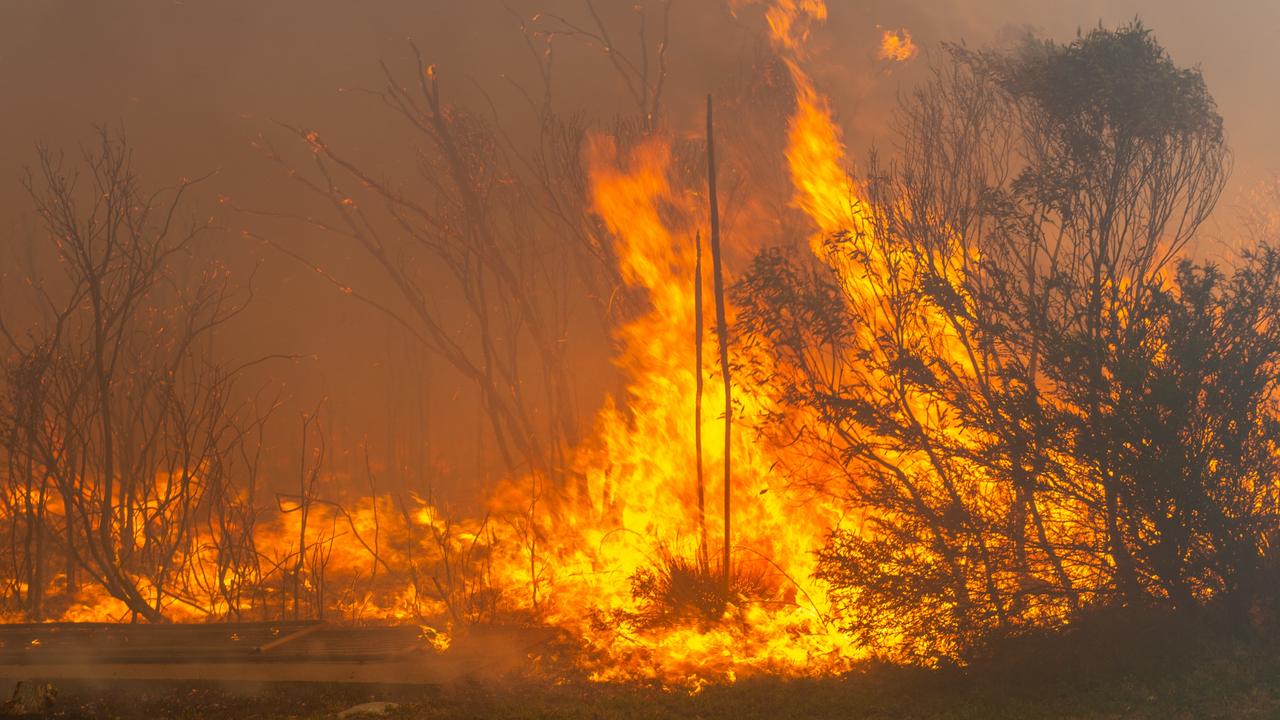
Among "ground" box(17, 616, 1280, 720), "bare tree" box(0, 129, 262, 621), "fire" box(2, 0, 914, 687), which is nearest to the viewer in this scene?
"ground" box(17, 616, 1280, 720)

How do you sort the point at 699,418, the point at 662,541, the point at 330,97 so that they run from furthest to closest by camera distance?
the point at 330,97, the point at 662,541, the point at 699,418

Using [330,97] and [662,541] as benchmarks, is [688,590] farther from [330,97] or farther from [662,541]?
[330,97]

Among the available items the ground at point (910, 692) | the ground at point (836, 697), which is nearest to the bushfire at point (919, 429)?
the ground at point (910, 692)

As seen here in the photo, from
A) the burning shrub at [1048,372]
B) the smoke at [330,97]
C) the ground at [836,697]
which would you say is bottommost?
the ground at [836,697]

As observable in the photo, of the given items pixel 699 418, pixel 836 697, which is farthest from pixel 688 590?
pixel 836 697

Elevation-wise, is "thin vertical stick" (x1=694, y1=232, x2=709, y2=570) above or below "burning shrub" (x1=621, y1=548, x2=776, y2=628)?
above

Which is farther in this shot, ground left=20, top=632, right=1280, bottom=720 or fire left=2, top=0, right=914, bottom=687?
fire left=2, top=0, right=914, bottom=687

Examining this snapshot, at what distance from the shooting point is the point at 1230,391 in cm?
855

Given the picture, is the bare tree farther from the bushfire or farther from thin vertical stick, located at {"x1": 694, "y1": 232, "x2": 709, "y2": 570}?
thin vertical stick, located at {"x1": 694, "y1": 232, "x2": 709, "y2": 570}

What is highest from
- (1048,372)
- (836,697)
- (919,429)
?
(1048,372)

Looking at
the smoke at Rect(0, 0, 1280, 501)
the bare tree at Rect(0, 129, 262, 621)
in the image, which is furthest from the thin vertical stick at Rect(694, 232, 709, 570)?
the smoke at Rect(0, 0, 1280, 501)

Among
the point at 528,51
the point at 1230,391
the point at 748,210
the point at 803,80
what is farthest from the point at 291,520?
the point at 1230,391

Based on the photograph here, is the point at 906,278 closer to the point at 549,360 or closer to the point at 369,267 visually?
the point at 549,360

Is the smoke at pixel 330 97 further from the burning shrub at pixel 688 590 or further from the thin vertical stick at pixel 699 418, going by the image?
the thin vertical stick at pixel 699 418
